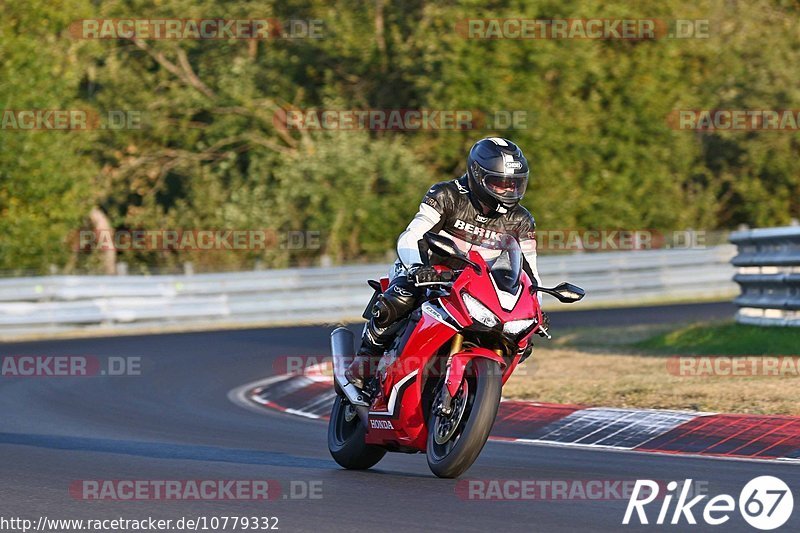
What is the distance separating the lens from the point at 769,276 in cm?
1542

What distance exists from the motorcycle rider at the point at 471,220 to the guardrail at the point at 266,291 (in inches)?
663

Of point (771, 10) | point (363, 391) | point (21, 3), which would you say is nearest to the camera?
point (363, 391)

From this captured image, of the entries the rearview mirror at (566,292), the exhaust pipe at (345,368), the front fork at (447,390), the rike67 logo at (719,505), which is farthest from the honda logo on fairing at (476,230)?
the rike67 logo at (719,505)

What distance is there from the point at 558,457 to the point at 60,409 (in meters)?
5.64

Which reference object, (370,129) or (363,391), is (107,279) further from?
(363,391)

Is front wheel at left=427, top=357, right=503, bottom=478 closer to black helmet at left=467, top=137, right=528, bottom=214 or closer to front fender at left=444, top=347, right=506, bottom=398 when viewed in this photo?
front fender at left=444, top=347, right=506, bottom=398

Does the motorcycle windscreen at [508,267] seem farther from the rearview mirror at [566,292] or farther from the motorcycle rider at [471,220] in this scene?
the rearview mirror at [566,292]

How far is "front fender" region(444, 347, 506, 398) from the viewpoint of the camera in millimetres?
8047

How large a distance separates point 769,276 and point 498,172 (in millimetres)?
7737

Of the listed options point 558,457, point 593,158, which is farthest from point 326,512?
point 593,158

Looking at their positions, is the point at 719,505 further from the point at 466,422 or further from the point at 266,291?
the point at 266,291

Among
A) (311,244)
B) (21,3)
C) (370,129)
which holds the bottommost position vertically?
(311,244)

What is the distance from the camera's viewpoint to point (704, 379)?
516 inches

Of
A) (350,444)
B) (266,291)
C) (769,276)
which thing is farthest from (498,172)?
(266,291)
